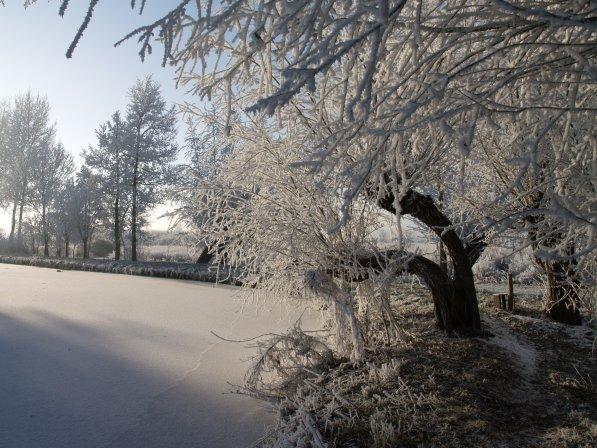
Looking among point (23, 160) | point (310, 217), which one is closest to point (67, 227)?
point (23, 160)

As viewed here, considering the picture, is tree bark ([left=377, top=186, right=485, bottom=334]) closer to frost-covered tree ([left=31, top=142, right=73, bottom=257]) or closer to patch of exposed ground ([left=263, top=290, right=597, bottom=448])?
patch of exposed ground ([left=263, top=290, right=597, bottom=448])

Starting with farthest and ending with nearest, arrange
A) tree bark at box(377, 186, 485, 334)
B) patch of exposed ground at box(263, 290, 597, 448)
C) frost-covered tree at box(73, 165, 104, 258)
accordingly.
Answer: frost-covered tree at box(73, 165, 104, 258) < tree bark at box(377, 186, 485, 334) < patch of exposed ground at box(263, 290, 597, 448)

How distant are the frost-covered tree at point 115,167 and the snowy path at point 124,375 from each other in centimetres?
1272

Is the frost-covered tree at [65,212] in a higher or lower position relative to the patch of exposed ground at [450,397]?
higher

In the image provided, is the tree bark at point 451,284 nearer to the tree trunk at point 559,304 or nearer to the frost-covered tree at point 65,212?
the tree trunk at point 559,304

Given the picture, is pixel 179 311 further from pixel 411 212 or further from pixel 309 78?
pixel 309 78

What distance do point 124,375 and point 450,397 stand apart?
8.83 feet

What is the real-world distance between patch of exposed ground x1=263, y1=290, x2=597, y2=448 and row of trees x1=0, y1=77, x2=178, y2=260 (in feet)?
51.4

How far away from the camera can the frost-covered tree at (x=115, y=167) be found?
18828 mm

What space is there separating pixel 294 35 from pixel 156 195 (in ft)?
59.9

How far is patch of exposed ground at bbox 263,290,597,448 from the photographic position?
2.52 metres

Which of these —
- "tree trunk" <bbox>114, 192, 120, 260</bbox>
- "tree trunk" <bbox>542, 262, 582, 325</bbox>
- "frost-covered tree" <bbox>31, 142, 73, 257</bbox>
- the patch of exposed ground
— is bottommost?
the patch of exposed ground

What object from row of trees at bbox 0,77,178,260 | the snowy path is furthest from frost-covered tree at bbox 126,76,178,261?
the snowy path

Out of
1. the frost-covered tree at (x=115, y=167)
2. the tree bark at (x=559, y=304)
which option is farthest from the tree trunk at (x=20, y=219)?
the tree bark at (x=559, y=304)
